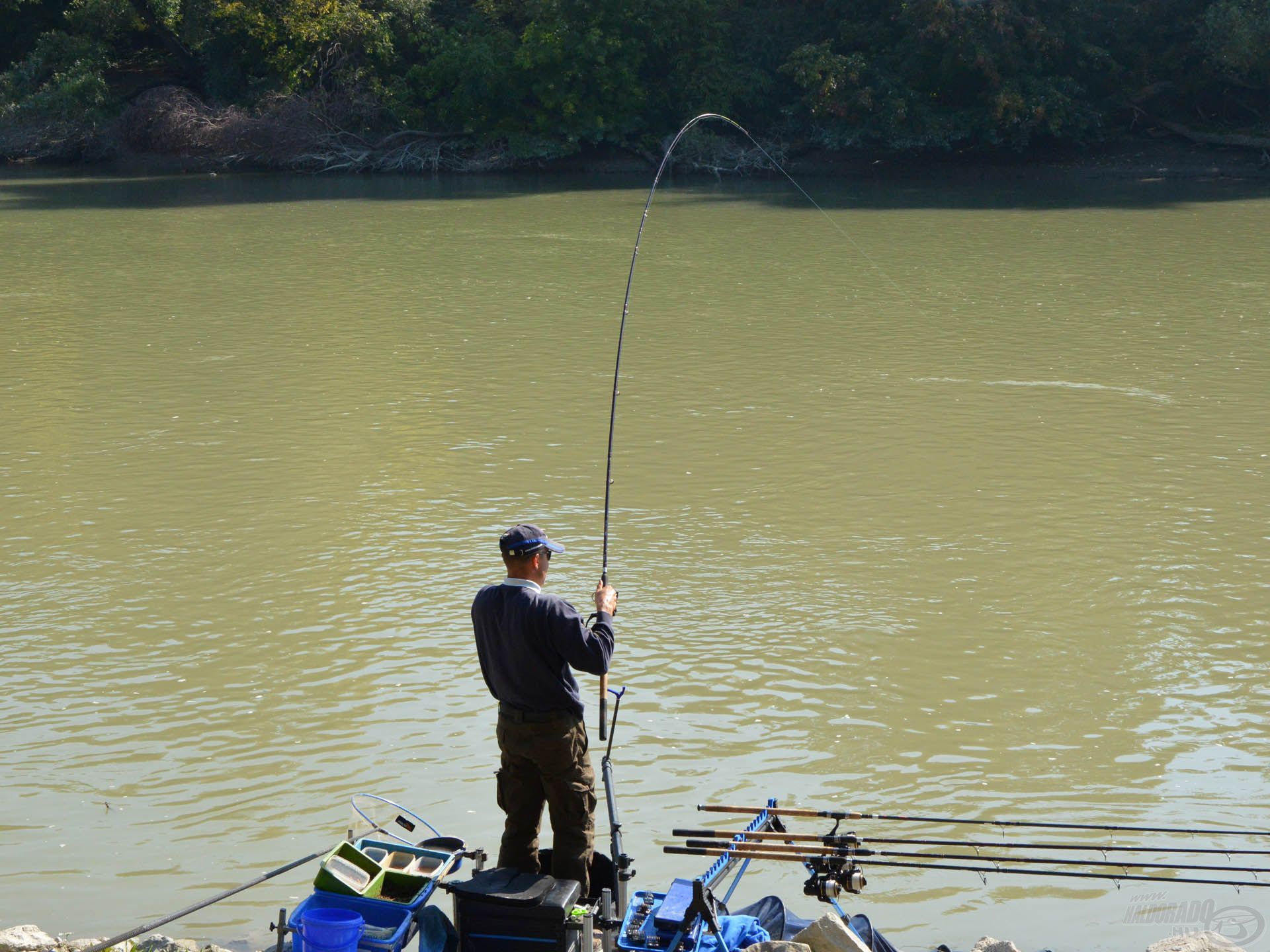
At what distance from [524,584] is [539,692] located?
0.96 ft

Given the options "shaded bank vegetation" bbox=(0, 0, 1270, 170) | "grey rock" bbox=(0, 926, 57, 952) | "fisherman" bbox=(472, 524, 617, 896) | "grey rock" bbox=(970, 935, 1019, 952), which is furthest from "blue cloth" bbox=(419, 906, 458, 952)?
"shaded bank vegetation" bbox=(0, 0, 1270, 170)

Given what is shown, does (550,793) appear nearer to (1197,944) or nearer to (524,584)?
(524,584)

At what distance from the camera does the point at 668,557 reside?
792cm

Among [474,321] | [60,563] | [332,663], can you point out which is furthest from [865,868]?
[474,321]

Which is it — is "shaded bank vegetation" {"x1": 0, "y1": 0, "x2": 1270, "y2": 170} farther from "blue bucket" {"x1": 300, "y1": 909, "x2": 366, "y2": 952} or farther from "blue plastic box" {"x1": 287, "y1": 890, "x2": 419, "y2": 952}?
"blue bucket" {"x1": 300, "y1": 909, "x2": 366, "y2": 952}

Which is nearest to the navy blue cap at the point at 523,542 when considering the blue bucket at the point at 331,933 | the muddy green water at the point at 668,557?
the blue bucket at the point at 331,933

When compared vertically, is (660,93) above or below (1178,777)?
above

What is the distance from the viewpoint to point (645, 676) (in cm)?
641

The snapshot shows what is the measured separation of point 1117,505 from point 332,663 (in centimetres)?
469

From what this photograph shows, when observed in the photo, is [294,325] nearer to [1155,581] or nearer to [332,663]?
[332,663]

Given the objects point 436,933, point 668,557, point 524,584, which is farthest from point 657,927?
point 668,557

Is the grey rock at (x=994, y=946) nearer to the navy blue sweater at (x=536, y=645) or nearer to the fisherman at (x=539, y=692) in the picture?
the fisherman at (x=539, y=692)

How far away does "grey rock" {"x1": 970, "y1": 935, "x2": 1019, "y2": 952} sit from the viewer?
4043 mm

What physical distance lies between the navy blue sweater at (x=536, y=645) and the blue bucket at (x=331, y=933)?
0.70 m
